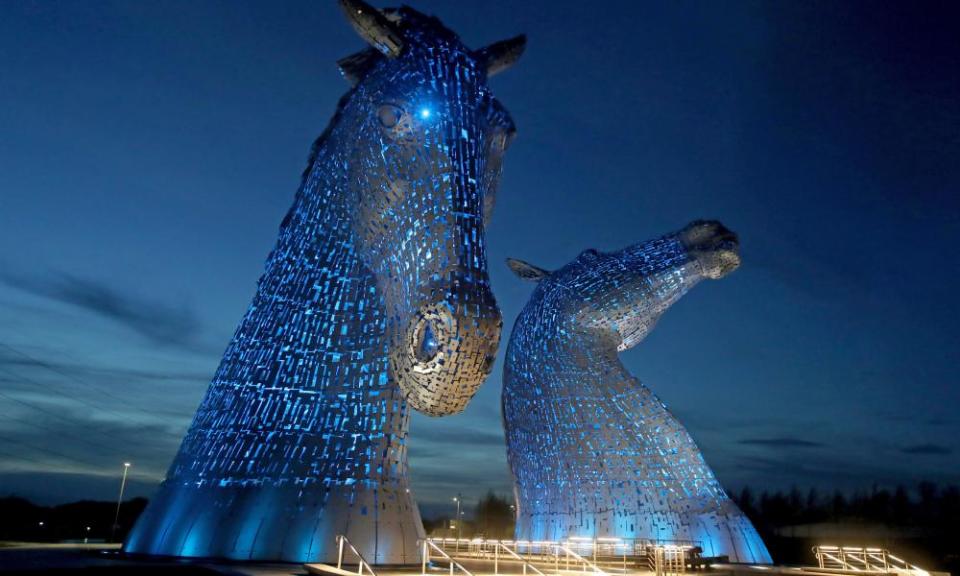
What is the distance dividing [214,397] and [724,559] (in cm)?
873

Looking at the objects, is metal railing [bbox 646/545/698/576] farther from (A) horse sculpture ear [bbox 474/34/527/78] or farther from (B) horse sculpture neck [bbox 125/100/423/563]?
(A) horse sculpture ear [bbox 474/34/527/78]

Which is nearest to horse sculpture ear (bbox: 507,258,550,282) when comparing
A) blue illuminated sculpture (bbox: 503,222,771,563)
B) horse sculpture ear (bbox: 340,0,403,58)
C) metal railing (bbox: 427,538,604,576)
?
blue illuminated sculpture (bbox: 503,222,771,563)

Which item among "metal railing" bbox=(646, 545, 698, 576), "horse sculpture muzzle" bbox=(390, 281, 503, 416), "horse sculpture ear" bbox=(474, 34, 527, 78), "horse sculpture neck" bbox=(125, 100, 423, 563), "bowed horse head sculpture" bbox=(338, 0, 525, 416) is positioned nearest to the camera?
"horse sculpture muzzle" bbox=(390, 281, 503, 416)

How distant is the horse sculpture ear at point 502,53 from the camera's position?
22.0 feet

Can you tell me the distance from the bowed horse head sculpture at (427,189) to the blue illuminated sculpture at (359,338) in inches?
0.6

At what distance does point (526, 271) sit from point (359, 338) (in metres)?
8.55

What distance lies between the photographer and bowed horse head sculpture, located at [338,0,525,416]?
15.8ft

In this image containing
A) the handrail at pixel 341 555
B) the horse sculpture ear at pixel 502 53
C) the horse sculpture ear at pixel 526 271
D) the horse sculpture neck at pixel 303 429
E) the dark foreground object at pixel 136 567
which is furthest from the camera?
the horse sculpture ear at pixel 526 271

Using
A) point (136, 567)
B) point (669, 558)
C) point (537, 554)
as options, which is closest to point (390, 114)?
point (136, 567)

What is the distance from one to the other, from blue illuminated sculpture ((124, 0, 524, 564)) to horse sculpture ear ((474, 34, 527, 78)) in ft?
0.19

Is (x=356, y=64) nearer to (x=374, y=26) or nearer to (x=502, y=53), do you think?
(x=374, y=26)

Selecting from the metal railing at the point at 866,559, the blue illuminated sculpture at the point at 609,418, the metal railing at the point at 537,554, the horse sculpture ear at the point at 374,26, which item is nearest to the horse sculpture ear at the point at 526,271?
the blue illuminated sculpture at the point at 609,418

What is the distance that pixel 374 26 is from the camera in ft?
19.1

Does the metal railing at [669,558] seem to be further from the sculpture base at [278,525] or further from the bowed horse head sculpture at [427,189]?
the bowed horse head sculpture at [427,189]
